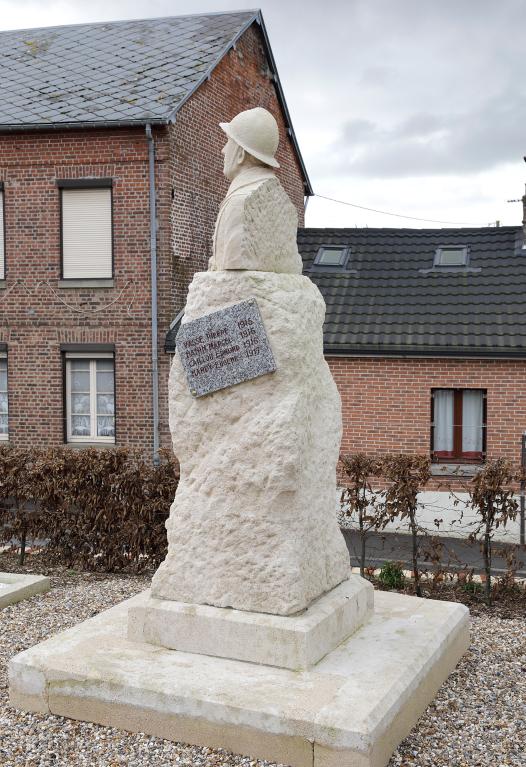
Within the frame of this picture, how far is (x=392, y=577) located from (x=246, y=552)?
11.4ft

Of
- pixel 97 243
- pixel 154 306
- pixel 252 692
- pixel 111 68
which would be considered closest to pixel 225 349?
pixel 252 692

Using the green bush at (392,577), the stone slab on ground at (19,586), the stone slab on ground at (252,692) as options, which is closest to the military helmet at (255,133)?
the stone slab on ground at (252,692)

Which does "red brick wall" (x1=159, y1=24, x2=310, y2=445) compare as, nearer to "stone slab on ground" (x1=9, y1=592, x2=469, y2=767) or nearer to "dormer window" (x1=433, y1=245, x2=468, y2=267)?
"dormer window" (x1=433, y1=245, x2=468, y2=267)

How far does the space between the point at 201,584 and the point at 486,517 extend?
11.4 feet

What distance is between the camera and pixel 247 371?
5324 millimetres

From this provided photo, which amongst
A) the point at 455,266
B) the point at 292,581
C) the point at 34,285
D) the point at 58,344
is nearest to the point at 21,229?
the point at 34,285

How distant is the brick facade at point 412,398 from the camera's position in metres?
13.4

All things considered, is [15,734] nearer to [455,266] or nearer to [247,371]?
[247,371]

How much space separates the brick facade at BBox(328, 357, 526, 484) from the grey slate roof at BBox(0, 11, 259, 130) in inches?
231

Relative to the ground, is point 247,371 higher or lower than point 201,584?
higher

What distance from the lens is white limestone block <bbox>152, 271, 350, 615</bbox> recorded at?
5.26 metres

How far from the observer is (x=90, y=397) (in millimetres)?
15594

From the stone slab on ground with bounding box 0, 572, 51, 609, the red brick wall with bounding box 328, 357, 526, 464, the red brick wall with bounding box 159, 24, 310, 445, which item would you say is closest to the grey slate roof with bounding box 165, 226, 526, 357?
the red brick wall with bounding box 328, 357, 526, 464

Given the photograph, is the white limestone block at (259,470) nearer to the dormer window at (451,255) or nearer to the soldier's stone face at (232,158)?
the soldier's stone face at (232,158)
